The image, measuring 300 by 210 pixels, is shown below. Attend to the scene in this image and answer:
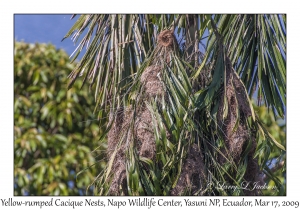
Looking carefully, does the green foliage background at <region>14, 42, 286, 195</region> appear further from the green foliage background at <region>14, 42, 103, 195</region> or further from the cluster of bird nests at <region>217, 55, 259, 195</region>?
the cluster of bird nests at <region>217, 55, 259, 195</region>

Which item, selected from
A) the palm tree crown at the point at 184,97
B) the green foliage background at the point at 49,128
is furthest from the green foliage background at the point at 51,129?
the palm tree crown at the point at 184,97

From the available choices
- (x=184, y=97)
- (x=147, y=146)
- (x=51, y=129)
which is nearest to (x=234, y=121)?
(x=184, y=97)

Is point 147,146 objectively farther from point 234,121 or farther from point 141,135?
point 234,121

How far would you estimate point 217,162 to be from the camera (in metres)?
3.34

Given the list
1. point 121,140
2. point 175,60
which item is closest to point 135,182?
point 121,140

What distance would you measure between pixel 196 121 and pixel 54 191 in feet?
8.19

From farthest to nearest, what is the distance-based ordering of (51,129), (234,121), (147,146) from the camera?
(51,129), (234,121), (147,146)

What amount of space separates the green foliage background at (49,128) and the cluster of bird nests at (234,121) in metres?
2.34

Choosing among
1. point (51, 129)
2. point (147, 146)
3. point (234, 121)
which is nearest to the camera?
point (147, 146)

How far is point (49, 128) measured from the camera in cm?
609

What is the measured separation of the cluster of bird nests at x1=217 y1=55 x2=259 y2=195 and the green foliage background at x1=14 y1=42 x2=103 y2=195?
234 cm

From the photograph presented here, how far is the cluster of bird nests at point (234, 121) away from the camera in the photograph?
3291 millimetres

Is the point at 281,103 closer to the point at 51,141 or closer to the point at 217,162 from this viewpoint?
the point at 217,162

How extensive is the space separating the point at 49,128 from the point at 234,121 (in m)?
3.18
